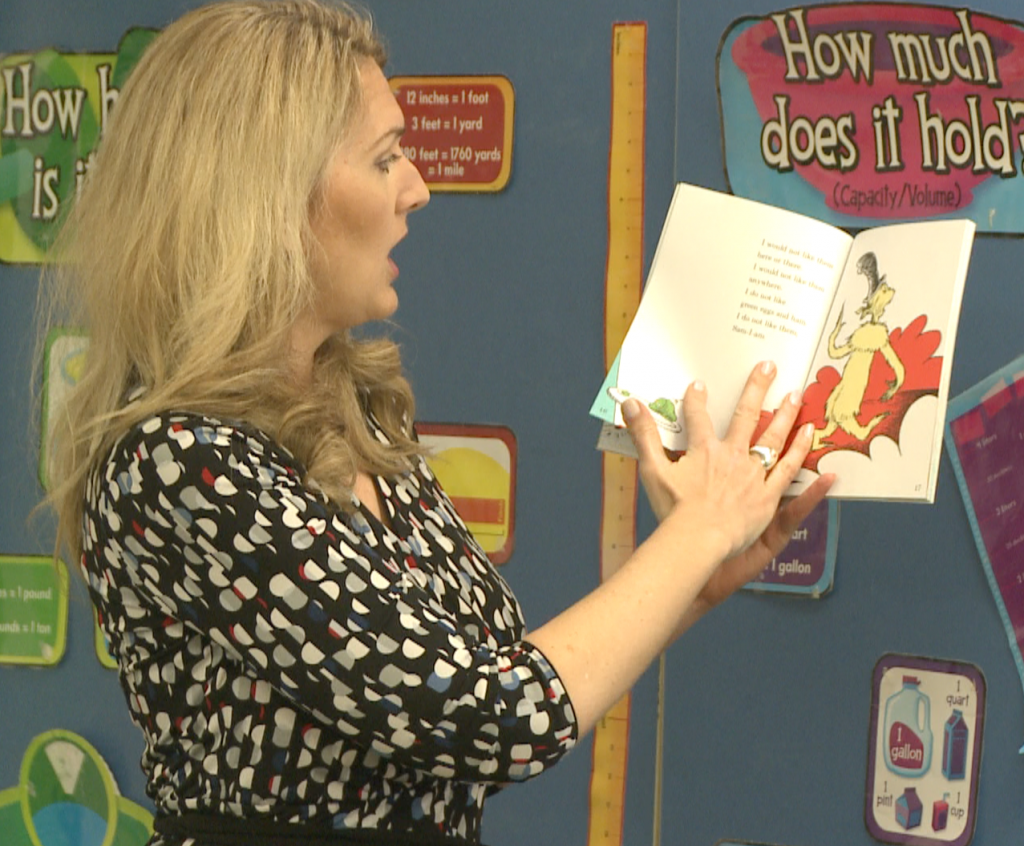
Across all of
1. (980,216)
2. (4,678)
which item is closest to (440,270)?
(980,216)

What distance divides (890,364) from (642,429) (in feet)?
0.81

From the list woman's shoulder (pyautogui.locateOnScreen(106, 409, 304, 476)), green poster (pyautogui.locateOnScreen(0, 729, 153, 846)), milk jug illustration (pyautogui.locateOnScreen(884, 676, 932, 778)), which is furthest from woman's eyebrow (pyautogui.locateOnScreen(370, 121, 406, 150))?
green poster (pyautogui.locateOnScreen(0, 729, 153, 846))

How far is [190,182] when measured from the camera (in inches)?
41.1

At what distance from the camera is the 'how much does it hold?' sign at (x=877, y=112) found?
1.48 m

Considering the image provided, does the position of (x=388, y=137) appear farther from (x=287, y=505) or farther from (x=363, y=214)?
(x=287, y=505)

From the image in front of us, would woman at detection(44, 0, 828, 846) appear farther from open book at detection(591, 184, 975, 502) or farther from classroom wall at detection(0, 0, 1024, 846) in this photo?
classroom wall at detection(0, 0, 1024, 846)

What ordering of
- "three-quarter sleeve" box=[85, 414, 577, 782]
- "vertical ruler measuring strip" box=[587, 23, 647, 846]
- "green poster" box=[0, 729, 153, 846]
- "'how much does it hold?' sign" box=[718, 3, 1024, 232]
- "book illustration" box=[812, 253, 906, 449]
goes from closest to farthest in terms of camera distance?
1. "three-quarter sleeve" box=[85, 414, 577, 782]
2. "book illustration" box=[812, 253, 906, 449]
3. "'how much does it hold?' sign" box=[718, 3, 1024, 232]
4. "vertical ruler measuring strip" box=[587, 23, 647, 846]
5. "green poster" box=[0, 729, 153, 846]

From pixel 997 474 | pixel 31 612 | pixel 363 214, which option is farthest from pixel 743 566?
pixel 31 612

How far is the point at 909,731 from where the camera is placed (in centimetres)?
158

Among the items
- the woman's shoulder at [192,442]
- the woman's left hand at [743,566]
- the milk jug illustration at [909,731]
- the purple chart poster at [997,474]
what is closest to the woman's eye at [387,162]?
the woman's shoulder at [192,442]

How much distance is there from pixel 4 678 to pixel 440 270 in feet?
2.91

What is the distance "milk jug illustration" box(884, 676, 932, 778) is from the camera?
157 centimetres

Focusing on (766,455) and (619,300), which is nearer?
(766,455)

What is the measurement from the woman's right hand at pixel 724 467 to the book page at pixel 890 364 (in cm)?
4
